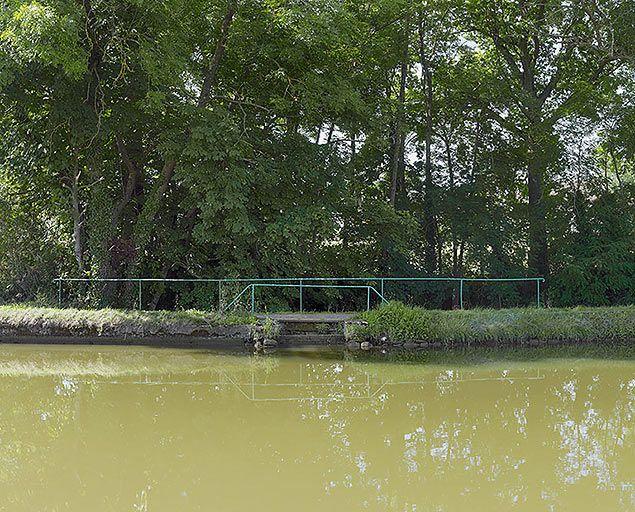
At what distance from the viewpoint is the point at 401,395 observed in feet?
32.6

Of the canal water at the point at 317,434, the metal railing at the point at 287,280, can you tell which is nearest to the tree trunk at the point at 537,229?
the metal railing at the point at 287,280

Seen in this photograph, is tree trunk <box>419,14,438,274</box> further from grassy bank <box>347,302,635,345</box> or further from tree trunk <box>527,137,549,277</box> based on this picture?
grassy bank <box>347,302,635,345</box>

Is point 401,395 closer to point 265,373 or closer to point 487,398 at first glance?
point 487,398

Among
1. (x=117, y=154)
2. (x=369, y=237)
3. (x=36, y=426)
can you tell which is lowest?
(x=36, y=426)

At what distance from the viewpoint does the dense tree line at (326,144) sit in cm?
1562

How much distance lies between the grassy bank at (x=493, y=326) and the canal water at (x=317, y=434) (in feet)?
3.97

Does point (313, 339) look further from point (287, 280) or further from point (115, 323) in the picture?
point (115, 323)

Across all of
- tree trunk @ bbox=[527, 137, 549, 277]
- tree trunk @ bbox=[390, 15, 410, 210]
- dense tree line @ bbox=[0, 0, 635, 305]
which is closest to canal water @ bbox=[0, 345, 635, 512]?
dense tree line @ bbox=[0, 0, 635, 305]

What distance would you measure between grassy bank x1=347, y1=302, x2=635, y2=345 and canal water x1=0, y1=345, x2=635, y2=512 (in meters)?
1.21

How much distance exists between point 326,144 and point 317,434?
11022 millimetres

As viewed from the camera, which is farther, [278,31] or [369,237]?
[369,237]

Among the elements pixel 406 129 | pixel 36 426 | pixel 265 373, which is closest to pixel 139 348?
pixel 265 373

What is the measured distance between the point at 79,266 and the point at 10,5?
650 cm

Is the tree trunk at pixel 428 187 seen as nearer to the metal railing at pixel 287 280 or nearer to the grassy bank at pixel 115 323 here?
the metal railing at pixel 287 280
